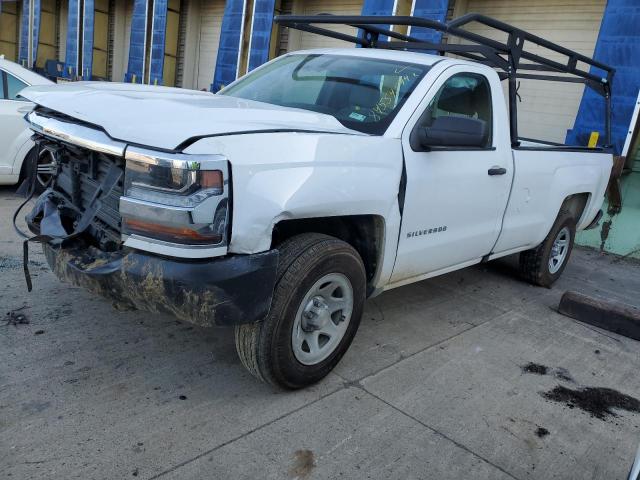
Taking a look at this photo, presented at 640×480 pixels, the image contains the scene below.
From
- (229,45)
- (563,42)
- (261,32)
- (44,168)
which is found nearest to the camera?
(44,168)

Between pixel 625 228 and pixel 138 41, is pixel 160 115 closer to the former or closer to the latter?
pixel 625 228

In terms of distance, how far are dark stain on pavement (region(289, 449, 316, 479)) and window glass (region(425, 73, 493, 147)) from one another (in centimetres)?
213

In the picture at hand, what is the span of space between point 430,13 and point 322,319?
8.33 metres

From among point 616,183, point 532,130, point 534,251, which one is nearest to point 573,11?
point 532,130

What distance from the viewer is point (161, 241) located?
2.57 metres

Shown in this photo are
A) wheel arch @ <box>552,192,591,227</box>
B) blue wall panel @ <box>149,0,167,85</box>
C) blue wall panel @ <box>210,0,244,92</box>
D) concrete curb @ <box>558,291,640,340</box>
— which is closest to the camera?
concrete curb @ <box>558,291,640,340</box>

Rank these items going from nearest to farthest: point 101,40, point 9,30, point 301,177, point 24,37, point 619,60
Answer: point 301,177
point 619,60
point 101,40
point 24,37
point 9,30

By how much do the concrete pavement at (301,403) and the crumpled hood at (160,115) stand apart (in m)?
1.38

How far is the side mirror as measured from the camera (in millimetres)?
3451

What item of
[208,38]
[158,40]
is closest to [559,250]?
[208,38]

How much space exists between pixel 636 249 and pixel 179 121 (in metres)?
7.13

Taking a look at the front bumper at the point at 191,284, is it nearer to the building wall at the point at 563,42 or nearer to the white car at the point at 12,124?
the white car at the point at 12,124

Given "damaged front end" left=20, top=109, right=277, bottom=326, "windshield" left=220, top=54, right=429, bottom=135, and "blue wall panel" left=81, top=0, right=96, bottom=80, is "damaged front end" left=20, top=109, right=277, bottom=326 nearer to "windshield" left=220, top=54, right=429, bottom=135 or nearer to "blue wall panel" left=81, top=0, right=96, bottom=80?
"windshield" left=220, top=54, right=429, bottom=135

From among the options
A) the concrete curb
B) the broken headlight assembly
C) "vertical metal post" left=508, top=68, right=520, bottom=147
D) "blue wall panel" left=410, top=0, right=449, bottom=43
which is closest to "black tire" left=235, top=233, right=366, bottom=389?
the broken headlight assembly
